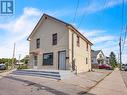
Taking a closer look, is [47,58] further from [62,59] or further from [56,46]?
[62,59]

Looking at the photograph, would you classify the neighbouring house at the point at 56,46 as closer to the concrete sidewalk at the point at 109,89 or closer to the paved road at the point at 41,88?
the concrete sidewalk at the point at 109,89

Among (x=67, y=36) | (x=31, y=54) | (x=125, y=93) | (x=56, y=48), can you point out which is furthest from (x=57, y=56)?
(x=125, y=93)

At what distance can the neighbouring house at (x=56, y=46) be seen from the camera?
74.2 ft

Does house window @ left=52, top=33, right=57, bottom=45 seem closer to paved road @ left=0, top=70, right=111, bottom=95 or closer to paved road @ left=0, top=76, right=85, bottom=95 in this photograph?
paved road @ left=0, top=70, right=111, bottom=95

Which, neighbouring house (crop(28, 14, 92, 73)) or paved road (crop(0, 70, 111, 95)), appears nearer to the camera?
paved road (crop(0, 70, 111, 95))

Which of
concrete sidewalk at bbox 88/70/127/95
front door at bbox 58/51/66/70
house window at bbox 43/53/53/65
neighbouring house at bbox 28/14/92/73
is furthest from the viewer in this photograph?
house window at bbox 43/53/53/65

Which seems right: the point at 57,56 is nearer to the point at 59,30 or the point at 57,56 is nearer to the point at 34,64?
the point at 59,30

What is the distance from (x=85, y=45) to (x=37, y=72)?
10783mm

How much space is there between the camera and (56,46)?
23.9 m

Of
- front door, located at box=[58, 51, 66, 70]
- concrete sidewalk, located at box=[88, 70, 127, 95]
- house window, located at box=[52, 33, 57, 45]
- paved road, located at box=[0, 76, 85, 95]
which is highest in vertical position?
house window, located at box=[52, 33, 57, 45]

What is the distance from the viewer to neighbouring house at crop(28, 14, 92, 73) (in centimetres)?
2262

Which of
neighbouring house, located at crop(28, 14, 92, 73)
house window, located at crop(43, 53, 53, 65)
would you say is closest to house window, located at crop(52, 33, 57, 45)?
neighbouring house, located at crop(28, 14, 92, 73)

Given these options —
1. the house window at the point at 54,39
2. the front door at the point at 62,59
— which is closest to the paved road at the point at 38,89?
the front door at the point at 62,59

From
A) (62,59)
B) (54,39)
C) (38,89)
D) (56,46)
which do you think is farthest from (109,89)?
(54,39)
